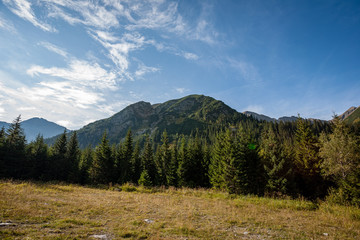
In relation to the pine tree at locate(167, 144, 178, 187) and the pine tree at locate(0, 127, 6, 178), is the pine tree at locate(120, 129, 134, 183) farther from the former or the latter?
the pine tree at locate(0, 127, 6, 178)

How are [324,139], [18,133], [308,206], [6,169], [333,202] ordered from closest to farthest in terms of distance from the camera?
[308,206] → [333,202] → [324,139] → [6,169] → [18,133]

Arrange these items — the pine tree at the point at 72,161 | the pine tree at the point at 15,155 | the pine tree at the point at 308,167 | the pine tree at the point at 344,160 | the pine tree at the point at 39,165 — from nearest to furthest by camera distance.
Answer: the pine tree at the point at 344,160, the pine tree at the point at 308,167, the pine tree at the point at 15,155, the pine tree at the point at 39,165, the pine tree at the point at 72,161

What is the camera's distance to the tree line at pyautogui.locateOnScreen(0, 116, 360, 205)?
61.7ft

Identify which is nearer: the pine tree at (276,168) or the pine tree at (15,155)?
the pine tree at (276,168)

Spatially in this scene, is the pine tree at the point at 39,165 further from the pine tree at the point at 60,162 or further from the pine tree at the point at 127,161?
the pine tree at the point at 127,161

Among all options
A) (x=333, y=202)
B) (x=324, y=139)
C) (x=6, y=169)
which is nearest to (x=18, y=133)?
(x=6, y=169)

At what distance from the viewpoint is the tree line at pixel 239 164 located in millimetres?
18797

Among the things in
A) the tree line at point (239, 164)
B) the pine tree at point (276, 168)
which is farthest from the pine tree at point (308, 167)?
the pine tree at point (276, 168)

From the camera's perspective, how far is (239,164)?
2234 cm

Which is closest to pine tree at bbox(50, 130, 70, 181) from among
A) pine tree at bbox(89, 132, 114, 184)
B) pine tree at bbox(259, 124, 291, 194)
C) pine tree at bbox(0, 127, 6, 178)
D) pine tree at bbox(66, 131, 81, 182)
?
pine tree at bbox(66, 131, 81, 182)

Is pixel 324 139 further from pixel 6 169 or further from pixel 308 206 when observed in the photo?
pixel 6 169

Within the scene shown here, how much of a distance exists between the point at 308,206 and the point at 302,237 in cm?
896

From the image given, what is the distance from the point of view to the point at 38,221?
22.9 feet

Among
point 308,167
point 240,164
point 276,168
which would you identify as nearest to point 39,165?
point 240,164
